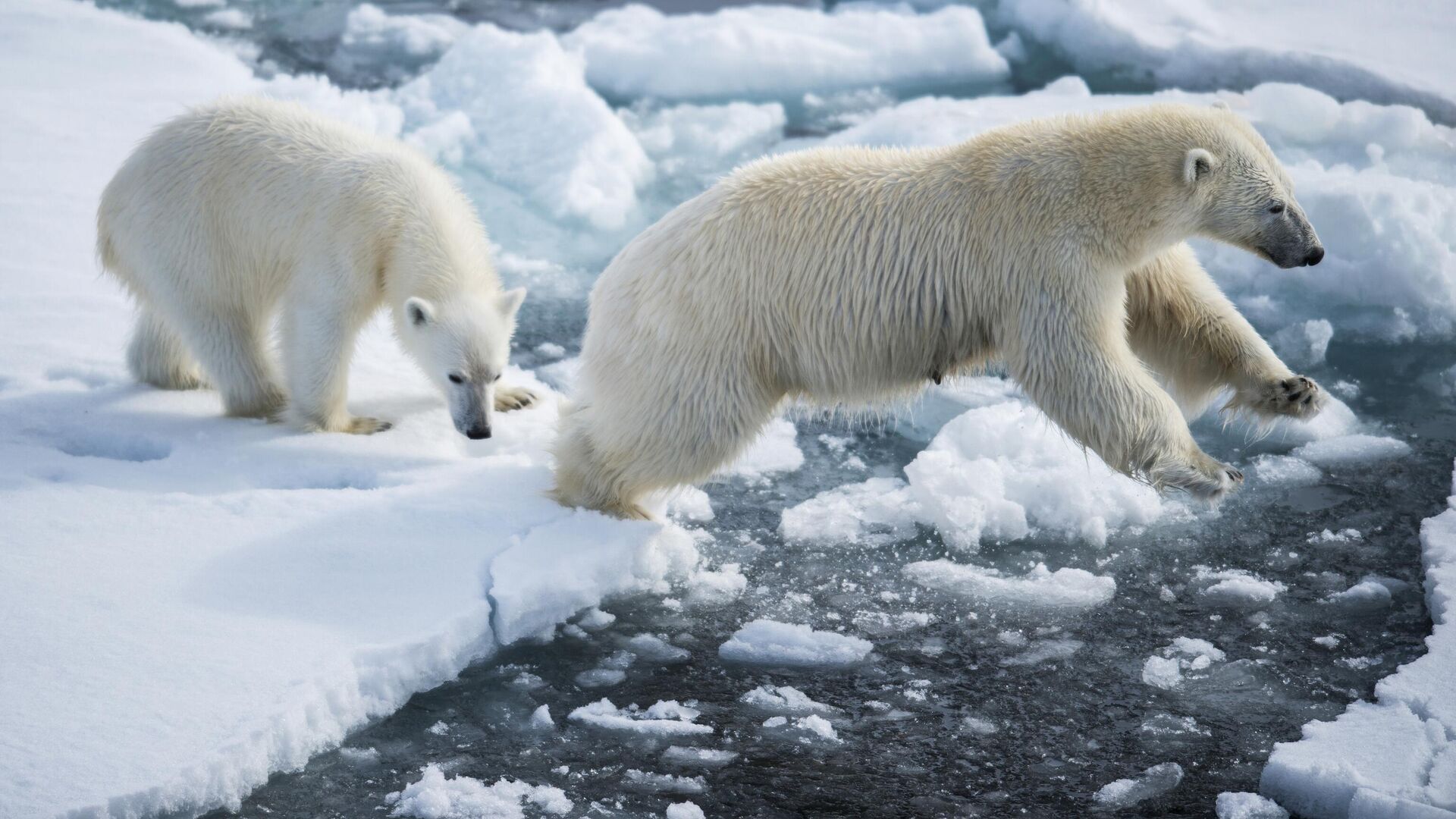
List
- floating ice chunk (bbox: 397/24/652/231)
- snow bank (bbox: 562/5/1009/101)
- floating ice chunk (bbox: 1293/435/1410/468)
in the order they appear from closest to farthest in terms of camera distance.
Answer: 1. floating ice chunk (bbox: 1293/435/1410/468)
2. floating ice chunk (bbox: 397/24/652/231)
3. snow bank (bbox: 562/5/1009/101)

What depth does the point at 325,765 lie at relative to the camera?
3.10 meters

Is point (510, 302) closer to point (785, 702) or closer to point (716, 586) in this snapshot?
point (716, 586)

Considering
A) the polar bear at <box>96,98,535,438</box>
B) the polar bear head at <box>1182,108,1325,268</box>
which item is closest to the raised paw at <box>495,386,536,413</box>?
the polar bear at <box>96,98,535,438</box>

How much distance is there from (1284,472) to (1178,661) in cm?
142

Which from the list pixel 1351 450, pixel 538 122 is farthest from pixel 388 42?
pixel 1351 450

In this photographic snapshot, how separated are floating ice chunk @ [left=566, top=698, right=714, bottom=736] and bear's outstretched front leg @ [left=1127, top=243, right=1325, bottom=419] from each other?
1.97 metres

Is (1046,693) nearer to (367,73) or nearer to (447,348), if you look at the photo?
(447,348)

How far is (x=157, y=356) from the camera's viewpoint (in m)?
4.88

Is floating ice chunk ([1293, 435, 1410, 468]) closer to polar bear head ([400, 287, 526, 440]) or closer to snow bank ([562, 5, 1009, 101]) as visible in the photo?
polar bear head ([400, 287, 526, 440])

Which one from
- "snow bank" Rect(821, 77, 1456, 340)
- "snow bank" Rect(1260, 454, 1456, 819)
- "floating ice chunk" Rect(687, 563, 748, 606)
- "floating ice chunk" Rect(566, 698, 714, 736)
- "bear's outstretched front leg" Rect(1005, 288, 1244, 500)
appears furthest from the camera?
"snow bank" Rect(821, 77, 1456, 340)

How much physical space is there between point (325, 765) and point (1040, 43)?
8249 mm

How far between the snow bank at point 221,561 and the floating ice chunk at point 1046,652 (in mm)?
1066

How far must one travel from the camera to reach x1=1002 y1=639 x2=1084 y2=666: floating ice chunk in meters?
3.65

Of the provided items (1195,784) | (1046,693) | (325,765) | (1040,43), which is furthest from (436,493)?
(1040,43)
